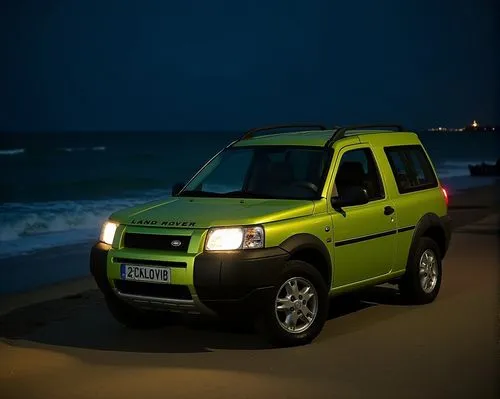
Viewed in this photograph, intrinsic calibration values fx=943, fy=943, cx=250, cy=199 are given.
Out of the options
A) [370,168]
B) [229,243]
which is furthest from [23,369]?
[370,168]

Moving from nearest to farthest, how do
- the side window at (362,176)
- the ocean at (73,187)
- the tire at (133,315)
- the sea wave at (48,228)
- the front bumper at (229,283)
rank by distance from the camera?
the front bumper at (229,283), the tire at (133,315), the side window at (362,176), the sea wave at (48,228), the ocean at (73,187)

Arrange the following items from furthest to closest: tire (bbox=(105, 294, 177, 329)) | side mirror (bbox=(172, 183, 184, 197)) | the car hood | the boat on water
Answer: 1. the boat on water
2. side mirror (bbox=(172, 183, 184, 197))
3. tire (bbox=(105, 294, 177, 329))
4. the car hood

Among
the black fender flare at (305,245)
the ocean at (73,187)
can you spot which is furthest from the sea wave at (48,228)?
the black fender flare at (305,245)

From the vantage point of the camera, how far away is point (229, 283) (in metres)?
7.07

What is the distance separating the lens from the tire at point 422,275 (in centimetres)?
905

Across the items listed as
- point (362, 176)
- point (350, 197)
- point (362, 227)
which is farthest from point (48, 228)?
point (350, 197)

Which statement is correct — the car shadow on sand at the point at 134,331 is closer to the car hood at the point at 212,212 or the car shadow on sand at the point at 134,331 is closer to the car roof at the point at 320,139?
the car hood at the point at 212,212

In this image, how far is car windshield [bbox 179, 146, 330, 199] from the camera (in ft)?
26.5

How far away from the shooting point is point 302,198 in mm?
7926

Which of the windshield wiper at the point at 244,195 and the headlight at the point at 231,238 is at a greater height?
the windshield wiper at the point at 244,195

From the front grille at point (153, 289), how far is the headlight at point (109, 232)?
1.26 ft

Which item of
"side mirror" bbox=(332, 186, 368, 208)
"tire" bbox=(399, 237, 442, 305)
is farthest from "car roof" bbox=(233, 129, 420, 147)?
"tire" bbox=(399, 237, 442, 305)

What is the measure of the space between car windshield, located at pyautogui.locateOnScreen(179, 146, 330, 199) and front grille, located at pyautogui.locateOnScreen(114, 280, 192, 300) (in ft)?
4.13

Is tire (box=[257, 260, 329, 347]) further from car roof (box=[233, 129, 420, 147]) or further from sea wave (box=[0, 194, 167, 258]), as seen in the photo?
sea wave (box=[0, 194, 167, 258])
